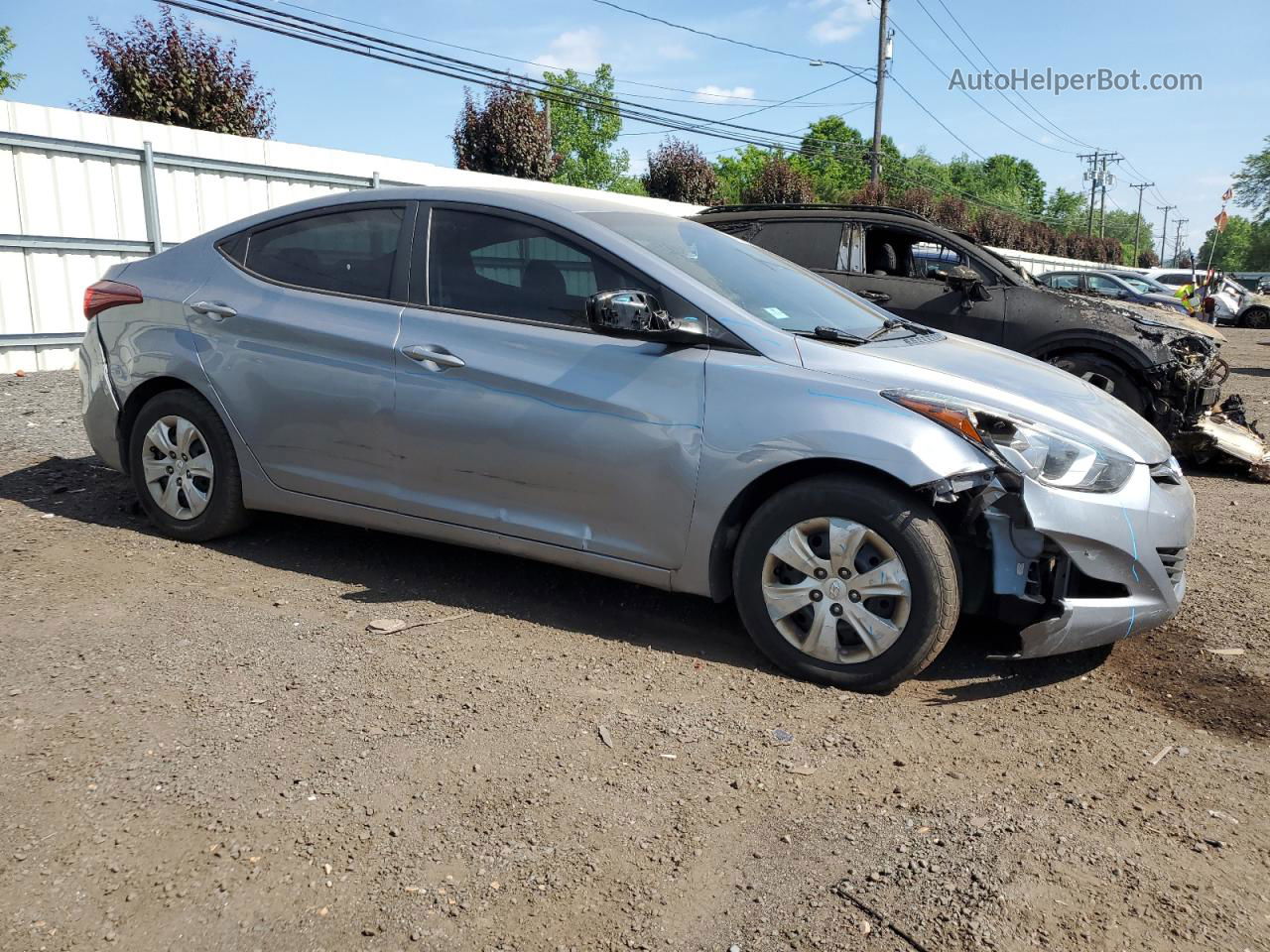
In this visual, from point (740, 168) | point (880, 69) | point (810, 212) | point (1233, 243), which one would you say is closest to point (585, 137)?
point (740, 168)

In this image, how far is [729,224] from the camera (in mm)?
8812

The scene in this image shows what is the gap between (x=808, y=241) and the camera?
28.0 feet

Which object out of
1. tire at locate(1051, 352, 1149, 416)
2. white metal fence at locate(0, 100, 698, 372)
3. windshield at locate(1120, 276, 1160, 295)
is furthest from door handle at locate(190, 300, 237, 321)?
windshield at locate(1120, 276, 1160, 295)

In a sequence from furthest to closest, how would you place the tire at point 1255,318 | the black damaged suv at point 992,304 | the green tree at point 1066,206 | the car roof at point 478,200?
the green tree at point 1066,206 < the tire at point 1255,318 < the black damaged suv at point 992,304 < the car roof at point 478,200

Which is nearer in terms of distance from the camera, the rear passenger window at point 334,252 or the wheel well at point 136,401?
the rear passenger window at point 334,252

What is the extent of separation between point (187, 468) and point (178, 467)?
52 mm

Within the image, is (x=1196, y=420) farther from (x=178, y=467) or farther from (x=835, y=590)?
(x=178, y=467)

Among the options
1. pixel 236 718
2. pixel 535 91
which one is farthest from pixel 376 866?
pixel 535 91

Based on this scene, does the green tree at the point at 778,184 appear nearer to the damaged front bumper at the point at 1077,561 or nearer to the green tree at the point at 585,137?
the damaged front bumper at the point at 1077,561

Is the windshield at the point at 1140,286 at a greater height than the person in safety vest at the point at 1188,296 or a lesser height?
greater

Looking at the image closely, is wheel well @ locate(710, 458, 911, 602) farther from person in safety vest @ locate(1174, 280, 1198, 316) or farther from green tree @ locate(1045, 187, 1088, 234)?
green tree @ locate(1045, 187, 1088, 234)

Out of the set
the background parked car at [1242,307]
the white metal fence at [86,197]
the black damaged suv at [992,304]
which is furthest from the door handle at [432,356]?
the background parked car at [1242,307]

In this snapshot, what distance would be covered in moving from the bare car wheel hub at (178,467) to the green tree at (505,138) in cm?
1986

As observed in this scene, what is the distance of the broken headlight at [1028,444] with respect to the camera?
3.35 meters
